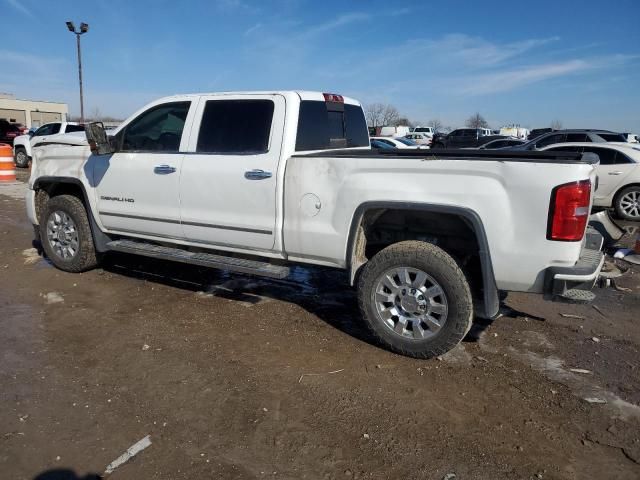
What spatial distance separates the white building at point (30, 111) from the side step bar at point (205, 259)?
238 feet

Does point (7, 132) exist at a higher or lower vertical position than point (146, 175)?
Result: higher

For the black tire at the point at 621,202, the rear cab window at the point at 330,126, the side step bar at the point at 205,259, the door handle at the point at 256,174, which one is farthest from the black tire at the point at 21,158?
the black tire at the point at 621,202

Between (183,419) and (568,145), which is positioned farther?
(568,145)

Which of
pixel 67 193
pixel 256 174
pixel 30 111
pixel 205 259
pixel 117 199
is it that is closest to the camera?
pixel 256 174

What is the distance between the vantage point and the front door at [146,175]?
16.1 ft

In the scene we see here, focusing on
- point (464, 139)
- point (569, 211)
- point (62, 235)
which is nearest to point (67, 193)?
point (62, 235)

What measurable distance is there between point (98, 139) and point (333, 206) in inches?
103

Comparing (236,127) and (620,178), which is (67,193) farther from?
(620,178)

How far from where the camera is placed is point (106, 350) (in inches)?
156

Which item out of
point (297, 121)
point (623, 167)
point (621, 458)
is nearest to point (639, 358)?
point (621, 458)

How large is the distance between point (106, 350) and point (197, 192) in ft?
5.30

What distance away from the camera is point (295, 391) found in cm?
341

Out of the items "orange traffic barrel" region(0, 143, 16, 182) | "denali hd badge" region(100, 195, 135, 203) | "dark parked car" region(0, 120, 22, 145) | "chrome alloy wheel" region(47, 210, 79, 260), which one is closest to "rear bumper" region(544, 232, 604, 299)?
"denali hd badge" region(100, 195, 135, 203)

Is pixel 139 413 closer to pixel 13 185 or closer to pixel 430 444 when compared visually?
pixel 430 444
